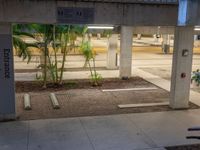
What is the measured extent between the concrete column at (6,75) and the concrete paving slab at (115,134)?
6.63 ft

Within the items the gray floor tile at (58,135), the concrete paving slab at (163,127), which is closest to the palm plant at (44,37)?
the gray floor tile at (58,135)

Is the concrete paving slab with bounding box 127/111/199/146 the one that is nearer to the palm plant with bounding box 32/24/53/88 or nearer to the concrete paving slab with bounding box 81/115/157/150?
the concrete paving slab with bounding box 81/115/157/150

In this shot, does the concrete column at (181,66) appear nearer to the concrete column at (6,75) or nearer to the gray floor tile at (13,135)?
the gray floor tile at (13,135)

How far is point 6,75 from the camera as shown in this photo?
772cm

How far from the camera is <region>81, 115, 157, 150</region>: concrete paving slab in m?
6.43

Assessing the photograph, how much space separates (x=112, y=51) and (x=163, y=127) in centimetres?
920

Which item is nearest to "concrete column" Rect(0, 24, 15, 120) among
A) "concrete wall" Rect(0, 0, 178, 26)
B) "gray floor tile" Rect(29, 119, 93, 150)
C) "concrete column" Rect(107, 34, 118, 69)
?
"concrete wall" Rect(0, 0, 178, 26)

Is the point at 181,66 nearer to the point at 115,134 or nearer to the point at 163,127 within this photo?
the point at 163,127

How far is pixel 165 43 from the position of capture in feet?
88.2

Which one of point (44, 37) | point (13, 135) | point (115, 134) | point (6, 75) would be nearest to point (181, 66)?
point (115, 134)

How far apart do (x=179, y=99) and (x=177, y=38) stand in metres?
1.92

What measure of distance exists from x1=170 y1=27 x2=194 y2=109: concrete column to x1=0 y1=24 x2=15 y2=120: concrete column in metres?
4.77

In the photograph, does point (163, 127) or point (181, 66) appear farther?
point (181, 66)

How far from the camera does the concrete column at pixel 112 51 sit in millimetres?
16016
